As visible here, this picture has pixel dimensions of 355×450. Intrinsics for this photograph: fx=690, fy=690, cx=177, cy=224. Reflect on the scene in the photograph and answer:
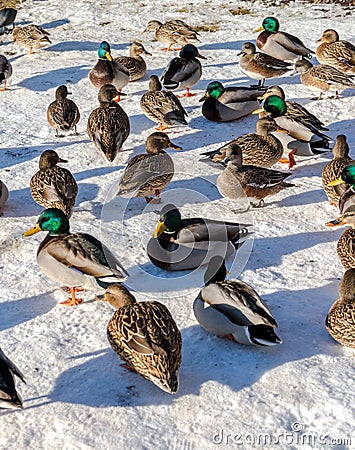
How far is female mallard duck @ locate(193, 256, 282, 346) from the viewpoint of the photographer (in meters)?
5.05

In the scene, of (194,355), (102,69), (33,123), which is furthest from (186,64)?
(194,355)

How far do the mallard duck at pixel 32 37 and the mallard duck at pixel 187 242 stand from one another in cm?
728

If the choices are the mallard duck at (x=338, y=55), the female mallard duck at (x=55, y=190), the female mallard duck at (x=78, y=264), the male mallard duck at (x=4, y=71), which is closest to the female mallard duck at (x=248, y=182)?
the female mallard duck at (x=55, y=190)

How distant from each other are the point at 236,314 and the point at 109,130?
386cm

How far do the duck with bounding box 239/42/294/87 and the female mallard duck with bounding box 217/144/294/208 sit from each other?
348 centimetres

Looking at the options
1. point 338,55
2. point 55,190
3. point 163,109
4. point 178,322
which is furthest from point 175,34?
point 178,322

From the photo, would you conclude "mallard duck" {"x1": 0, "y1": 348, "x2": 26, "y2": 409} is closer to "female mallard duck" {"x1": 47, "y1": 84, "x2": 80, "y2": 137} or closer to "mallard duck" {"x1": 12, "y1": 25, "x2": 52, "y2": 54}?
"female mallard duck" {"x1": 47, "y1": 84, "x2": 80, "y2": 137}

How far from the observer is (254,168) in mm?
7383

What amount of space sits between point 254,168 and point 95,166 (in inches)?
81.3

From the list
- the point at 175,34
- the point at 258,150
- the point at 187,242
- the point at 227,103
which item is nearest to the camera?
the point at 187,242

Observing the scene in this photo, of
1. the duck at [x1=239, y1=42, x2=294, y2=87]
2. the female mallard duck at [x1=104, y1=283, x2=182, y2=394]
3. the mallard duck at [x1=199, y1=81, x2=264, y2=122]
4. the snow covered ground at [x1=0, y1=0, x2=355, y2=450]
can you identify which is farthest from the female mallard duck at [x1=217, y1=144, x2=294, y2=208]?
the duck at [x1=239, y1=42, x2=294, y2=87]

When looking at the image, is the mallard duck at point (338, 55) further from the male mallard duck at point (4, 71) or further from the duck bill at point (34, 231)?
the duck bill at point (34, 231)

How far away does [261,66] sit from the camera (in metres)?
10.4

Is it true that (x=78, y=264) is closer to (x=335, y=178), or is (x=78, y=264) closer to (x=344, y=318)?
(x=344, y=318)
